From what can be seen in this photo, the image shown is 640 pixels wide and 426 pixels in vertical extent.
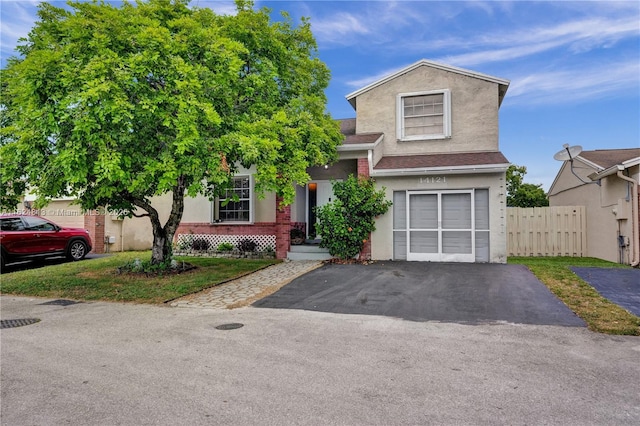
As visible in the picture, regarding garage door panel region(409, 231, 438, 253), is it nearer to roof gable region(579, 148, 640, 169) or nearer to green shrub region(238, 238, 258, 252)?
green shrub region(238, 238, 258, 252)

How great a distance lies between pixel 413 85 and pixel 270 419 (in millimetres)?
12559

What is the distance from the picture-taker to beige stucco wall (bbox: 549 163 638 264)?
37.6 ft

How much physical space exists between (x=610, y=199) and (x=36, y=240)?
19.5 meters

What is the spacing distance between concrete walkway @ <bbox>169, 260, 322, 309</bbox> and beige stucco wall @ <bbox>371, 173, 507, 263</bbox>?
2278 millimetres

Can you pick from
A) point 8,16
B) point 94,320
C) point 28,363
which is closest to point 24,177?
point 8,16

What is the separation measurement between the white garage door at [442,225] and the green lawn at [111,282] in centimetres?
459

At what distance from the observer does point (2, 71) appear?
29.1 ft

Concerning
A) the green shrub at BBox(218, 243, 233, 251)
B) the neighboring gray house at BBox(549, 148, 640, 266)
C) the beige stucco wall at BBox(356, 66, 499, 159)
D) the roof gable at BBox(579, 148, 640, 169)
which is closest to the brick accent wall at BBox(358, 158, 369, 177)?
the beige stucco wall at BBox(356, 66, 499, 159)

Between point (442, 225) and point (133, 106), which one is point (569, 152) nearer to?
point (442, 225)

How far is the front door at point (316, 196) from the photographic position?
14.2 meters

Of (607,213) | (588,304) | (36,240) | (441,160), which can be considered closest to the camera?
(588,304)

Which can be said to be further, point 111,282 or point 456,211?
point 456,211

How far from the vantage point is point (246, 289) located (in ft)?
27.9

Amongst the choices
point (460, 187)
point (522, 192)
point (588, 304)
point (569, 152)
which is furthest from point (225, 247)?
point (522, 192)
